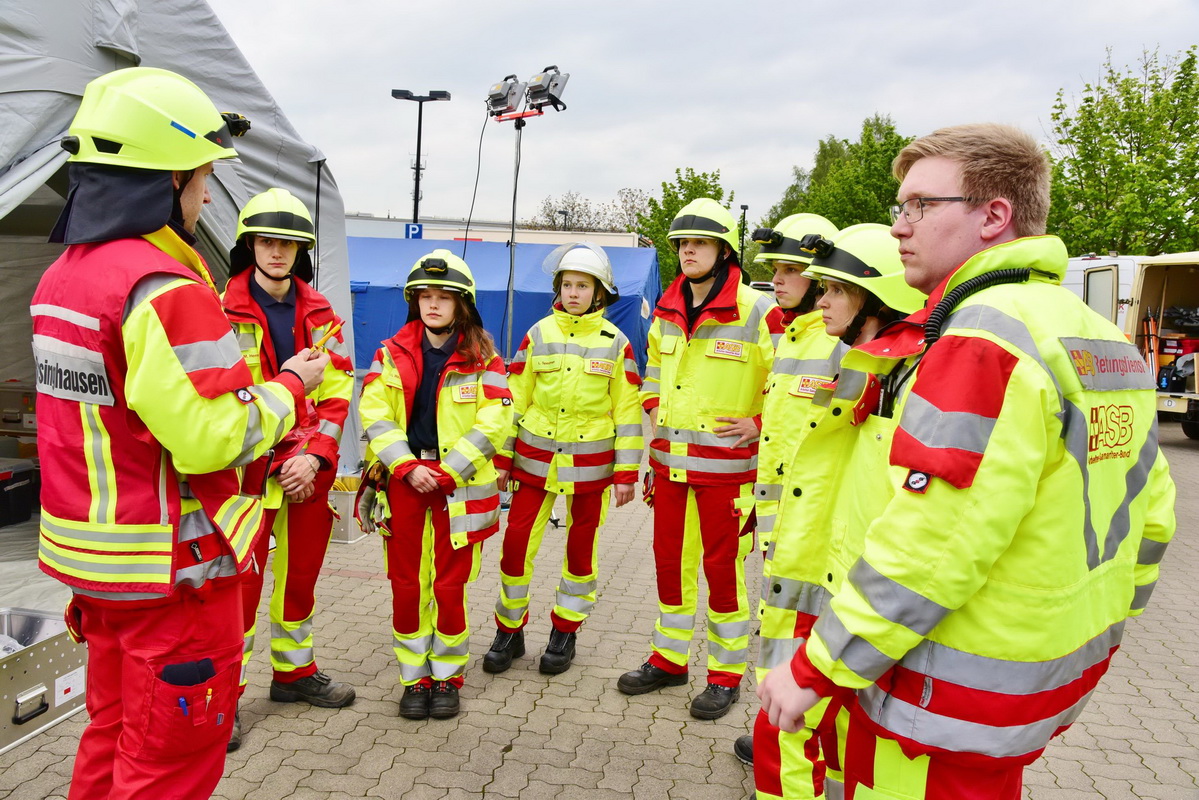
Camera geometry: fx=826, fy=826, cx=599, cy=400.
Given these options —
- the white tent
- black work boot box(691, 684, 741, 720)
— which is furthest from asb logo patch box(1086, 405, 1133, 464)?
the white tent

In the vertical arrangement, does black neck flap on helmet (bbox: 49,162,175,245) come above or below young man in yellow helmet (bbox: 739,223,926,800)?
above

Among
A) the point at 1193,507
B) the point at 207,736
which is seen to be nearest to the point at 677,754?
the point at 207,736

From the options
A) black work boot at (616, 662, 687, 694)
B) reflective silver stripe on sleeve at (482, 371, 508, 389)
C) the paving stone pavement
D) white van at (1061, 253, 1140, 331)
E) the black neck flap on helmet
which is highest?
white van at (1061, 253, 1140, 331)

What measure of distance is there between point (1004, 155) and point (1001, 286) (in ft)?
0.98

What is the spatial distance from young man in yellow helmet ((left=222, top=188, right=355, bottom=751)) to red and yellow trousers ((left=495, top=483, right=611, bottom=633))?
0.99 m

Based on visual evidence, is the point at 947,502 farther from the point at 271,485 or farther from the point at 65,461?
the point at 271,485

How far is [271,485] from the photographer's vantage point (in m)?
3.84

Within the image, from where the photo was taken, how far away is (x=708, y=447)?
417 cm

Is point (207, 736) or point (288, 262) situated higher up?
point (288, 262)

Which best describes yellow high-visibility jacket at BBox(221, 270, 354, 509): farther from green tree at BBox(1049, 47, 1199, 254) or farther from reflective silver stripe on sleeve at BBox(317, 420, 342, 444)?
green tree at BBox(1049, 47, 1199, 254)

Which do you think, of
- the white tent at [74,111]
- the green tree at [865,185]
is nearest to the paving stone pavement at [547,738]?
the white tent at [74,111]

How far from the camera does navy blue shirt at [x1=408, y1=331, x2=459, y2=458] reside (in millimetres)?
4172

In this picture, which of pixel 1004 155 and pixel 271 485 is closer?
pixel 1004 155

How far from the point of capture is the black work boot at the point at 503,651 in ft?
15.1
